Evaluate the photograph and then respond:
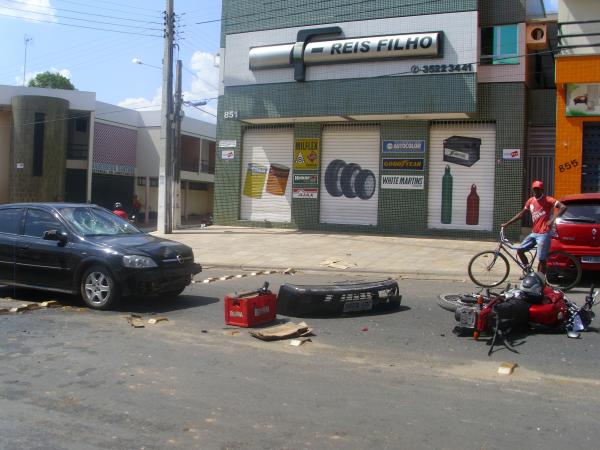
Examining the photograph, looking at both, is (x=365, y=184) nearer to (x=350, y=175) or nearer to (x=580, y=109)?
(x=350, y=175)

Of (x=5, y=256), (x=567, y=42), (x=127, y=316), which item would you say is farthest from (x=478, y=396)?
(x=567, y=42)

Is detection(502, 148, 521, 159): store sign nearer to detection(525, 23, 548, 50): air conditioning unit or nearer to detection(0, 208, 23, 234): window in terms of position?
detection(525, 23, 548, 50): air conditioning unit

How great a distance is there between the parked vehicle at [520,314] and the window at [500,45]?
13241 mm

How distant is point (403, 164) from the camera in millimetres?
19828

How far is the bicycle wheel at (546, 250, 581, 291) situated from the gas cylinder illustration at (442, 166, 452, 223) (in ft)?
30.7

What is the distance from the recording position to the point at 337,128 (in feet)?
68.5

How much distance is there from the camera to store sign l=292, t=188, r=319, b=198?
2114 cm

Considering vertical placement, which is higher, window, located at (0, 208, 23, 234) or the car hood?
window, located at (0, 208, 23, 234)

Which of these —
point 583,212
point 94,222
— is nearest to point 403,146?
point 583,212

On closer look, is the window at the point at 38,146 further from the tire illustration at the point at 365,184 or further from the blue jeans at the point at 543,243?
the blue jeans at the point at 543,243

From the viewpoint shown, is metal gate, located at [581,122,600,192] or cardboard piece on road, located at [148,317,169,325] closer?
cardboard piece on road, located at [148,317,169,325]

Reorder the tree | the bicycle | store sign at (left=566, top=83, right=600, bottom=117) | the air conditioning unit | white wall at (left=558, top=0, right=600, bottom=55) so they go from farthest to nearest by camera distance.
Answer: the tree → the air conditioning unit → white wall at (left=558, top=0, right=600, bottom=55) → store sign at (left=566, top=83, right=600, bottom=117) → the bicycle

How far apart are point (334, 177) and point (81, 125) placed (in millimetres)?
17808

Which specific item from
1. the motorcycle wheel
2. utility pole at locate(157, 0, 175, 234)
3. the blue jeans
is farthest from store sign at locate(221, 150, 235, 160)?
the motorcycle wheel
